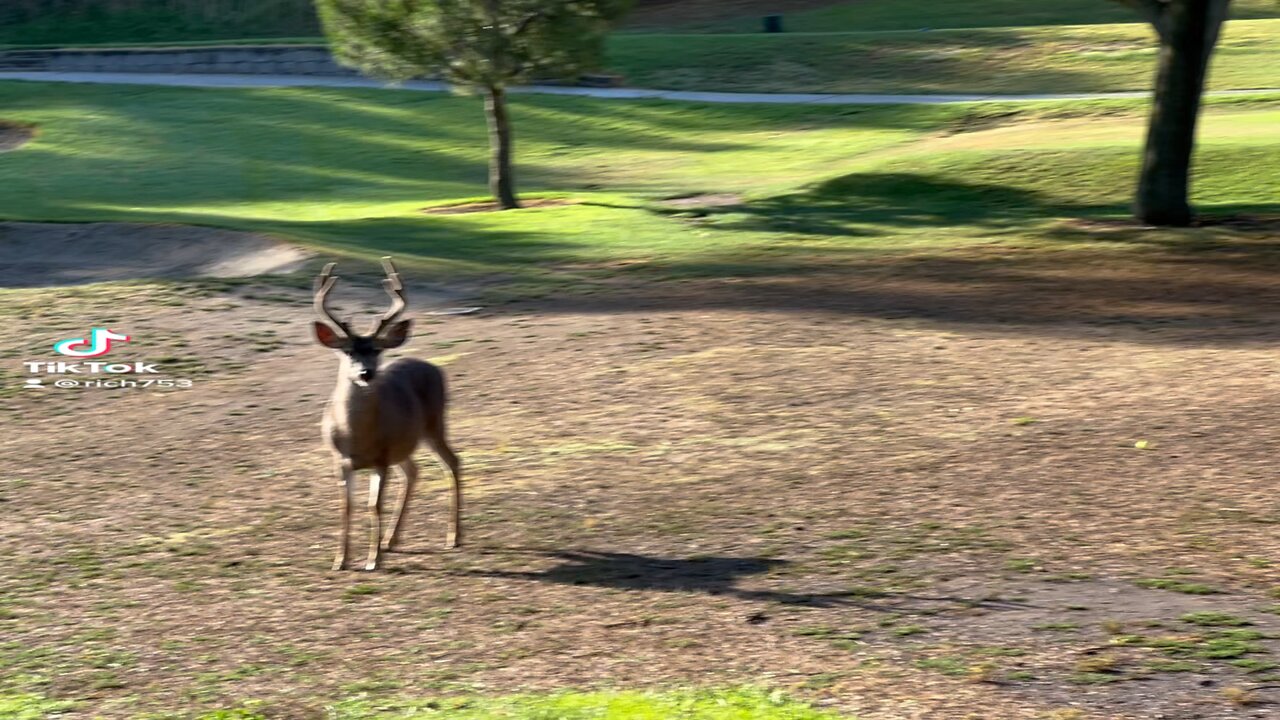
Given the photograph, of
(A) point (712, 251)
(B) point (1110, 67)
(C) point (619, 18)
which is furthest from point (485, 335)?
(B) point (1110, 67)

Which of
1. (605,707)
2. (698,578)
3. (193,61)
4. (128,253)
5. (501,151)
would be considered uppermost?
(193,61)

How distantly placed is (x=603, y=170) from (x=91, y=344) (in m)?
17.0

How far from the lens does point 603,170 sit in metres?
32.0

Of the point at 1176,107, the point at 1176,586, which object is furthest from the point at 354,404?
the point at 1176,107

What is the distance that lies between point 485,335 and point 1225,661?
9.91m

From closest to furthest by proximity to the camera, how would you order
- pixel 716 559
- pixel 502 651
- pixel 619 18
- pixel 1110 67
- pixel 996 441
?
pixel 502 651
pixel 716 559
pixel 996 441
pixel 619 18
pixel 1110 67

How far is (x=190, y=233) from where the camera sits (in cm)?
2272

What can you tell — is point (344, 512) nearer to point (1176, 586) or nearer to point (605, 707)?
point (605, 707)

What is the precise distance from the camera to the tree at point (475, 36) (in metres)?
25.5

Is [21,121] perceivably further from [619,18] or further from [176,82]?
[619,18]

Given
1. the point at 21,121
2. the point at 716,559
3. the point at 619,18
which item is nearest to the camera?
the point at 716,559

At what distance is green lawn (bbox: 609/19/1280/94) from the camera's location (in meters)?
40.3

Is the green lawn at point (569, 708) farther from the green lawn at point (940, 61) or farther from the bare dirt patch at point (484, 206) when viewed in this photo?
the green lawn at point (940, 61)

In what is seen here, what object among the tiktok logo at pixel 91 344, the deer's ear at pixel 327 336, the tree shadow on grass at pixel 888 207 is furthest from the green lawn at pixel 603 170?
the deer's ear at pixel 327 336
